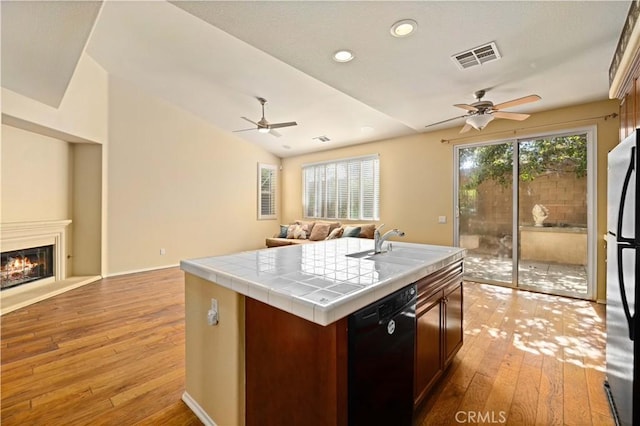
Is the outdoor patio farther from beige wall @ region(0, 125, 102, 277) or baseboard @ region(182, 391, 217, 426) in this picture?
beige wall @ region(0, 125, 102, 277)

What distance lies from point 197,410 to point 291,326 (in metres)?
1.11

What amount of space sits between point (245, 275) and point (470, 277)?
15.1 feet

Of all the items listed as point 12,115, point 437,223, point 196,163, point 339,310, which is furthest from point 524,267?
point 12,115

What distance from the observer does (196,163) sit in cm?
620

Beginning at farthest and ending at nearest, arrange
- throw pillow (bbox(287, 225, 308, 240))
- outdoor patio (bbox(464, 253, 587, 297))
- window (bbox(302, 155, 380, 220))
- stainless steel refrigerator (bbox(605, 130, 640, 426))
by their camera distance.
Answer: throw pillow (bbox(287, 225, 308, 240)), window (bbox(302, 155, 380, 220)), outdoor patio (bbox(464, 253, 587, 297)), stainless steel refrigerator (bbox(605, 130, 640, 426))

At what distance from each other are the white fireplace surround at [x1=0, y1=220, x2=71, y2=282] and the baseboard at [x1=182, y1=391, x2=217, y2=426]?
3775 mm

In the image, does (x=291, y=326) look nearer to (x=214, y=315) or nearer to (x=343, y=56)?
(x=214, y=315)

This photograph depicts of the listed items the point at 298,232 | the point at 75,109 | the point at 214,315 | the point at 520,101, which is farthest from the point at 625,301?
the point at 75,109

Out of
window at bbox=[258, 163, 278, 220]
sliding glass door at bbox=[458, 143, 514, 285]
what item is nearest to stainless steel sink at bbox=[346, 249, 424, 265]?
sliding glass door at bbox=[458, 143, 514, 285]

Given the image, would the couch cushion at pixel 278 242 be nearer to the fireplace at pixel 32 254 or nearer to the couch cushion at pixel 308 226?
the couch cushion at pixel 308 226

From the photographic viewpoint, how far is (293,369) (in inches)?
46.2

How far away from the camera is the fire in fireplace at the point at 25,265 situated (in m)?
3.82

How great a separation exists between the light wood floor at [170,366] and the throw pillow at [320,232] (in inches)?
136

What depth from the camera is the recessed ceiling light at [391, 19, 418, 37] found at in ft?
7.31
